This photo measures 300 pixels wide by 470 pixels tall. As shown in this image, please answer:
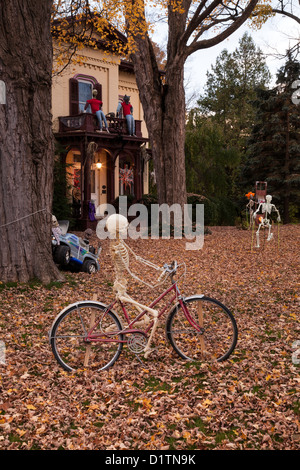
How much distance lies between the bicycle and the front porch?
14831 mm

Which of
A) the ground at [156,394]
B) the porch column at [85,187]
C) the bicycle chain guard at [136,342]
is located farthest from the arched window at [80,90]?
the bicycle chain guard at [136,342]

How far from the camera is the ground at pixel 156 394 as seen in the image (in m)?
3.68

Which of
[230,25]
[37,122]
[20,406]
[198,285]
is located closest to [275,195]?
[230,25]

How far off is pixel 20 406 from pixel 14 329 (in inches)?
92.6

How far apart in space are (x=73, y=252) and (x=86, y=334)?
5096 mm

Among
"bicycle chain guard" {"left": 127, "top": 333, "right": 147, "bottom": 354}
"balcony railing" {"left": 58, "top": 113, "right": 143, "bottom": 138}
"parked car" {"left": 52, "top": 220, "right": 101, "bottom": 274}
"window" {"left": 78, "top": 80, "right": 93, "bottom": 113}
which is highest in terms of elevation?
"window" {"left": 78, "top": 80, "right": 93, "bottom": 113}

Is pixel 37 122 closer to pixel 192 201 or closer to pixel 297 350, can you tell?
pixel 297 350

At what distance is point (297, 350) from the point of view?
5570 mm

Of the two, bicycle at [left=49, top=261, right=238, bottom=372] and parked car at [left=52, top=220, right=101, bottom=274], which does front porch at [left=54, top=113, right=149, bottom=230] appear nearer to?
parked car at [left=52, top=220, right=101, bottom=274]

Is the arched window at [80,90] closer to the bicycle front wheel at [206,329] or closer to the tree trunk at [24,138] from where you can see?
the tree trunk at [24,138]

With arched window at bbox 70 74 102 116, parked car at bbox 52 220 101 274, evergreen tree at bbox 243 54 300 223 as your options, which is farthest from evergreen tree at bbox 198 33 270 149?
parked car at bbox 52 220 101 274

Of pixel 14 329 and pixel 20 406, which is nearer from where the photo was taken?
pixel 20 406

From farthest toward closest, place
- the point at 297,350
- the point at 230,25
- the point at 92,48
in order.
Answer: the point at 92,48 < the point at 230,25 < the point at 297,350

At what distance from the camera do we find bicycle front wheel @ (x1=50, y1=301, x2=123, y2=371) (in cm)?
487
